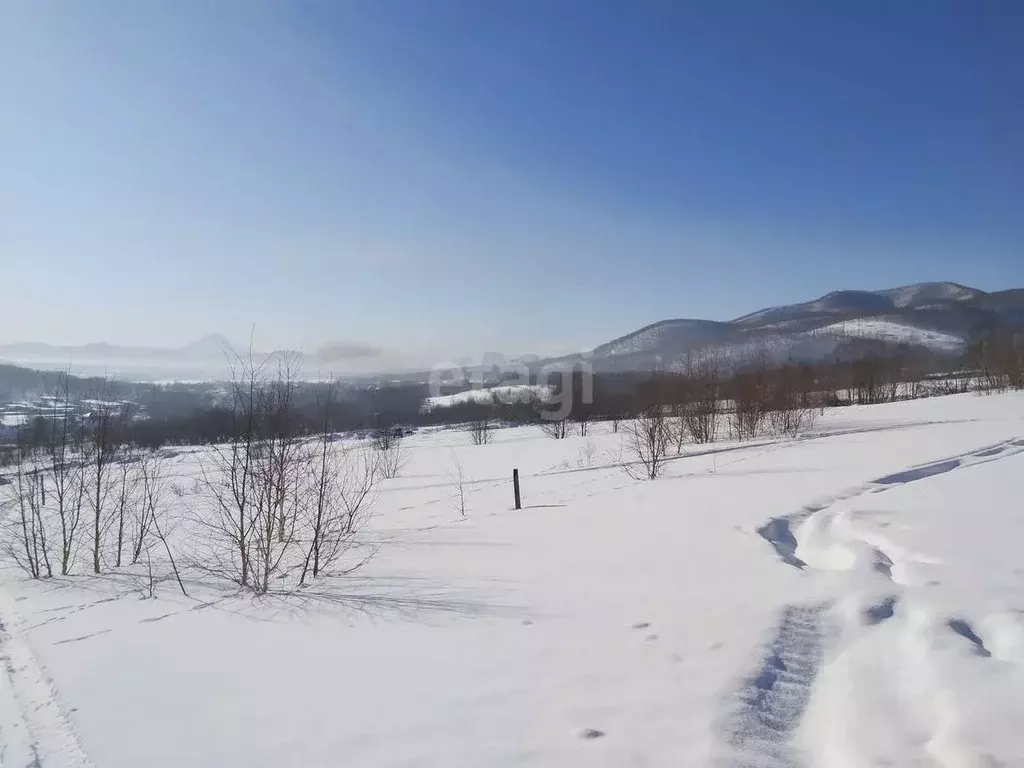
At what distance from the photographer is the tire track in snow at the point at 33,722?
368 centimetres

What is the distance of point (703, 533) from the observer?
26.5 ft

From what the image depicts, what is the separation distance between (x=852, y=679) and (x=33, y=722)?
619 cm

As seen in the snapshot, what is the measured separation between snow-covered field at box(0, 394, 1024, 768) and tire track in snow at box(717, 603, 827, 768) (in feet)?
0.05

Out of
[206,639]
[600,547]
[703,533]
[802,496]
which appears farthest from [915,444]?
[206,639]

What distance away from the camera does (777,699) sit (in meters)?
3.41

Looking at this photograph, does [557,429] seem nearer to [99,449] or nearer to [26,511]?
[99,449]

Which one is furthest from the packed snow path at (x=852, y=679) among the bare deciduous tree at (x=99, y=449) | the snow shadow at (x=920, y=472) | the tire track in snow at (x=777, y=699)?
the bare deciduous tree at (x=99, y=449)

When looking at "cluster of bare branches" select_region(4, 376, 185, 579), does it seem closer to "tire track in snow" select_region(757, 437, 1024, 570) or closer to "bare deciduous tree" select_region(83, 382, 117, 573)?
"bare deciduous tree" select_region(83, 382, 117, 573)

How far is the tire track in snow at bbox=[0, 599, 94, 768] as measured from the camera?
3.68 m

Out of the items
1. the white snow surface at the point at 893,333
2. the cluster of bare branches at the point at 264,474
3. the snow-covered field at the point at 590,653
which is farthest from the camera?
the white snow surface at the point at 893,333

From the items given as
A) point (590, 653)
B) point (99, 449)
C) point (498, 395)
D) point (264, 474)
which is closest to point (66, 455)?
point (99, 449)

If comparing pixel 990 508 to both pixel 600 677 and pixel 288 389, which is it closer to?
pixel 600 677

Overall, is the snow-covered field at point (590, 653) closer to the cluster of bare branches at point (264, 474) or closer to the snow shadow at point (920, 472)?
the cluster of bare branches at point (264, 474)

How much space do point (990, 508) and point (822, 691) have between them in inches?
244
